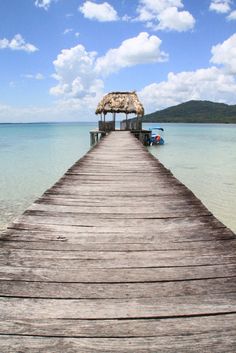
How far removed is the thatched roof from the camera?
28672 millimetres

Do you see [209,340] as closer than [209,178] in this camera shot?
Yes

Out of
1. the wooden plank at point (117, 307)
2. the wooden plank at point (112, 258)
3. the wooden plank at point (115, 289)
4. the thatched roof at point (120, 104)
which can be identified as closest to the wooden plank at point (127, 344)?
Result: the wooden plank at point (117, 307)

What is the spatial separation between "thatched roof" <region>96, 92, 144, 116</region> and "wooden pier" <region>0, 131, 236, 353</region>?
25330mm

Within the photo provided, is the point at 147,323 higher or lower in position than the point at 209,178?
higher

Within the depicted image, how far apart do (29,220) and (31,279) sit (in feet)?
4.08

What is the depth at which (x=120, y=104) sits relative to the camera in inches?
1139

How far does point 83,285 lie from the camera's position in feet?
7.08

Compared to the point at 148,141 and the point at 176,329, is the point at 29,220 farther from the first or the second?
the point at 148,141

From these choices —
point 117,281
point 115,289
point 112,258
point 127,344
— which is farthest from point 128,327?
point 112,258

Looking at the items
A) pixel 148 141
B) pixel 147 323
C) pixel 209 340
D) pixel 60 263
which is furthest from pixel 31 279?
pixel 148 141

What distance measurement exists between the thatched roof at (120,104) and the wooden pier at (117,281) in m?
25.3

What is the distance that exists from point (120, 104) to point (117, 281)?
1086 inches

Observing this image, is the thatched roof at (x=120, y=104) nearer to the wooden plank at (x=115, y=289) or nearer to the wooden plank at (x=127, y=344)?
the wooden plank at (x=115, y=289)

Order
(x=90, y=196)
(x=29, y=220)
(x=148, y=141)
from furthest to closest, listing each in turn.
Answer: (x=148, y=141) < (x=90, y=196) < (x=29, y=220)
